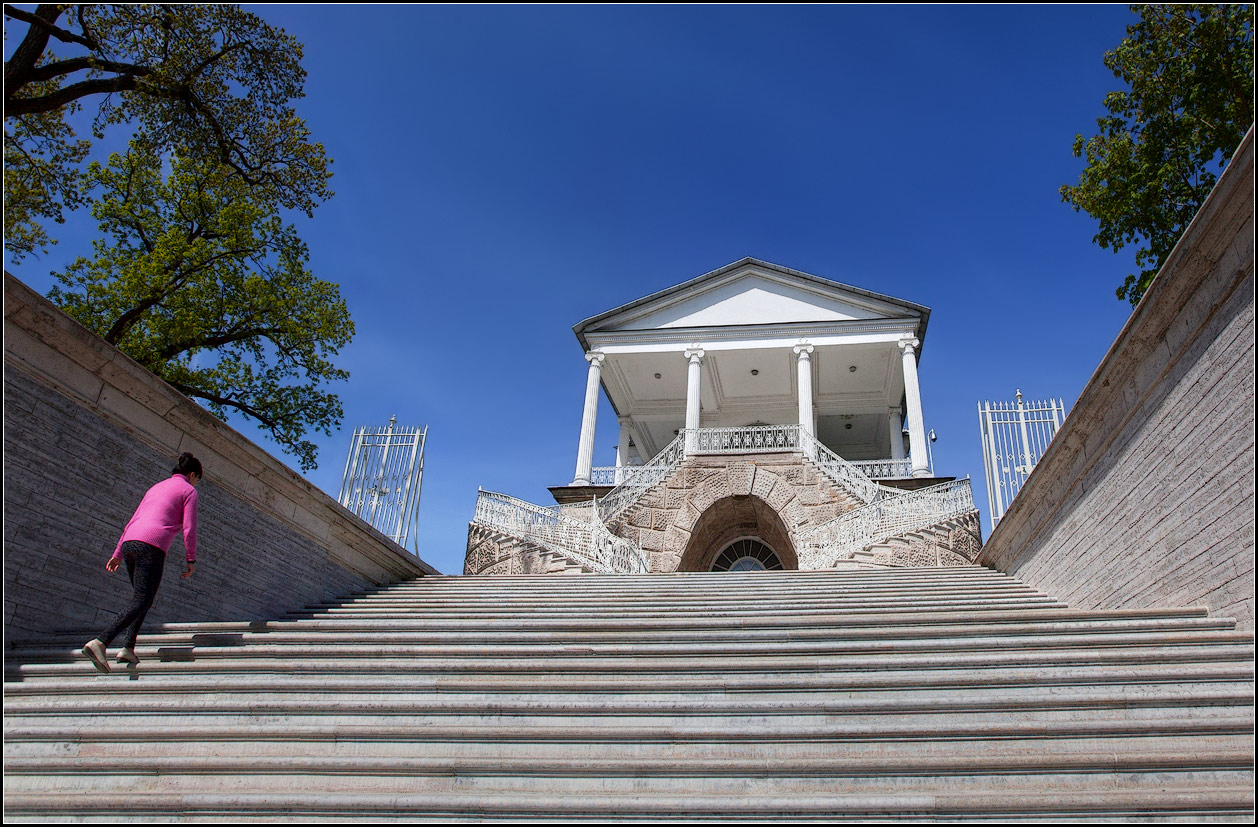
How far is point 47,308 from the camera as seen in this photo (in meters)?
4.77

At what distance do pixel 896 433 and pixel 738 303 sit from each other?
7.14m

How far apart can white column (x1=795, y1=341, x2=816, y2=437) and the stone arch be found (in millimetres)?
5161

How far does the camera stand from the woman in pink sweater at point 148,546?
4.17 meters

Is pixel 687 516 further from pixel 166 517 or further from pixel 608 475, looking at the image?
pixel 166 517

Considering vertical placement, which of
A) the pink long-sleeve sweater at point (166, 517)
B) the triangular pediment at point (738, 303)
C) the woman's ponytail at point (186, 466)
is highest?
the triangular pediment at point (738, 303)

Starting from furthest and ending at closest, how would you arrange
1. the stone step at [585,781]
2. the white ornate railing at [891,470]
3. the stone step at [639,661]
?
the white ornate railing at [891,470]
the stone step at [639,661]
the stone step at [585,781]

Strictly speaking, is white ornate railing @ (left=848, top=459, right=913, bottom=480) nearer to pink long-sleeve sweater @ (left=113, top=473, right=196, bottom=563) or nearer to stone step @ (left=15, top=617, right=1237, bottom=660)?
stone step @ (left=15, top=617, right=1237, bottom=660)

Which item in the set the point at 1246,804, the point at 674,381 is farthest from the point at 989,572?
the point at 674,381

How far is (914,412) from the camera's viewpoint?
21.1 meters

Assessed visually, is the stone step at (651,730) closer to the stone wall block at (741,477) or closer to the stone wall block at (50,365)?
the stone wall block at (50,365)

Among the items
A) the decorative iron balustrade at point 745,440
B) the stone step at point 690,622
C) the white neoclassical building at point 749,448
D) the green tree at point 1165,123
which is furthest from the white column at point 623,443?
the stone step at point 690,622

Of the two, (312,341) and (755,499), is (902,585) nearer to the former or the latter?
(755,499)

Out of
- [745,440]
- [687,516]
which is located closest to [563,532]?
[687,516]

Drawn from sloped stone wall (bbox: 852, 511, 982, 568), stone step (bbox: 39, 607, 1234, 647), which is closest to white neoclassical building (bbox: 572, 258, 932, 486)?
sloped stone wall (bbox: 852, 511, 982, 568)
